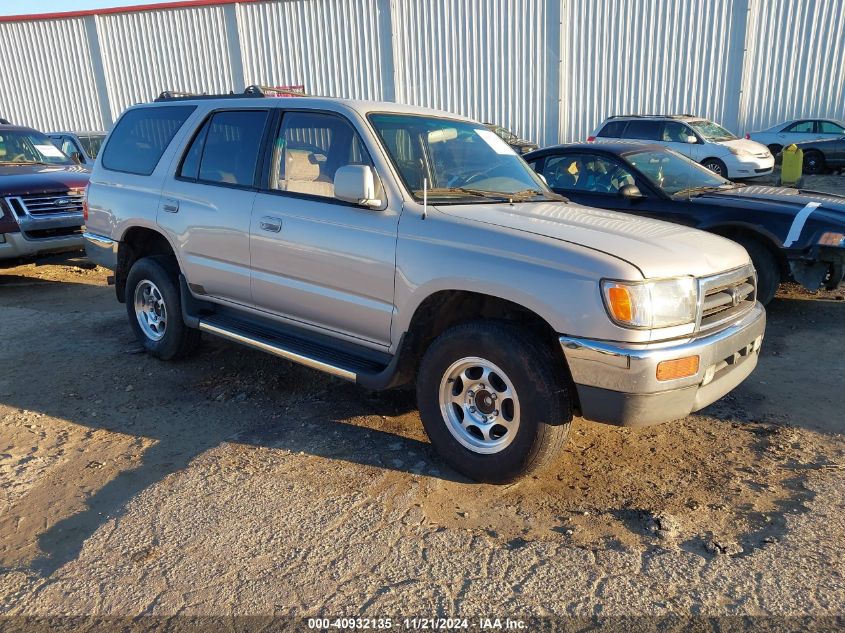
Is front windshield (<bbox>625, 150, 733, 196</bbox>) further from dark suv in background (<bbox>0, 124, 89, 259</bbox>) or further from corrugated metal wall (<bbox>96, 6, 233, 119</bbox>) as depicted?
corrugated metal wall (<bbox>96, 6, 233, 119</bbox>)

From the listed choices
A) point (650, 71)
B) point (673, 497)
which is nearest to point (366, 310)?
point (673, 497)

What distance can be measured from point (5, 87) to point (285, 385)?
27669 mm

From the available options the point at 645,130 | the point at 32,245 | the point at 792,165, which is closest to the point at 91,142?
the point at 32,245

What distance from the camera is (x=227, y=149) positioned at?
4.64m

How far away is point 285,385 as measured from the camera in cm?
486

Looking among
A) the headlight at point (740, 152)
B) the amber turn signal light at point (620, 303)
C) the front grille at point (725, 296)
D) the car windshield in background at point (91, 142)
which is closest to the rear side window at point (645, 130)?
the headlight at point (740, 152)

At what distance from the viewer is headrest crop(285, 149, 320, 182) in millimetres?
4160

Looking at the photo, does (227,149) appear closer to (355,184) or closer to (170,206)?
(170,206)

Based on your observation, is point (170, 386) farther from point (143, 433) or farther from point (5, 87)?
point (5, 87)

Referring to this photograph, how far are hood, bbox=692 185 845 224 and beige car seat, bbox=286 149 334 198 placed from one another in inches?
159

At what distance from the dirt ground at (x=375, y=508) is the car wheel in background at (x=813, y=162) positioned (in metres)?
15.8

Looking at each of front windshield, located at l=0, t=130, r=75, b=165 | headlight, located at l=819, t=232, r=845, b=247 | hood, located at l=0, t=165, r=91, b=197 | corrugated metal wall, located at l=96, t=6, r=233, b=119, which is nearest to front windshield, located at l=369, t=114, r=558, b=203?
headlight, located at l=819, t=232, r=845, b=247

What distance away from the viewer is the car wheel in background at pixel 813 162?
18.1m

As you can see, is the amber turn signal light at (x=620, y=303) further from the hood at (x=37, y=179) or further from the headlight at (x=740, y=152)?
the headlight at (x=740, y=152)
